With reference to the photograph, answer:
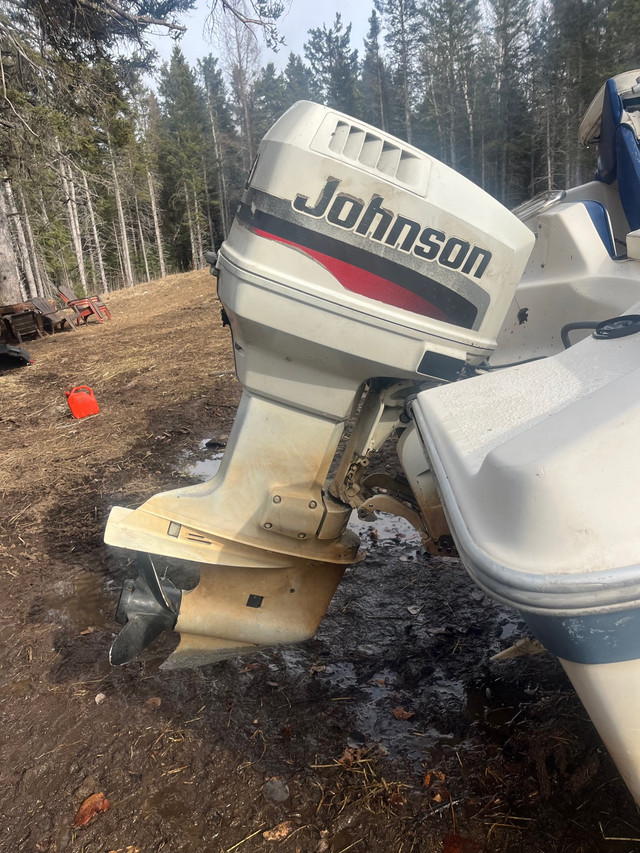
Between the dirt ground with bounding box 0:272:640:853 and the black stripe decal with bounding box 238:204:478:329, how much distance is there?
1312mm

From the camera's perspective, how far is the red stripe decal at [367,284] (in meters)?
1.75

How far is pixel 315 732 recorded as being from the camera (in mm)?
1916

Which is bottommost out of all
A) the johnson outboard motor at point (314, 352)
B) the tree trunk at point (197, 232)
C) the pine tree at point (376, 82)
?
the tree trunk at point (197, 232)

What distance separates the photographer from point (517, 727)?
1845mm

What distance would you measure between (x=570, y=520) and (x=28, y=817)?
1.79 metres

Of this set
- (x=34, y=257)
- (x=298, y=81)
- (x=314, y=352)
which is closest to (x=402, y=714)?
(x=314, y=352)

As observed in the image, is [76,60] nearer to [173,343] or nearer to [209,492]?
[173,343]

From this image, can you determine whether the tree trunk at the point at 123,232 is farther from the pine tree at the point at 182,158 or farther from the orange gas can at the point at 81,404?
the orange gas can at the point at 81,404

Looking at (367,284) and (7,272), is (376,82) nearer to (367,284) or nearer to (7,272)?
(7,272)

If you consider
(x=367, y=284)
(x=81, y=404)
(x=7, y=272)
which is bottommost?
(x=7, y=272)

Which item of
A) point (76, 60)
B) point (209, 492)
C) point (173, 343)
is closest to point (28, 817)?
point (209, 492)

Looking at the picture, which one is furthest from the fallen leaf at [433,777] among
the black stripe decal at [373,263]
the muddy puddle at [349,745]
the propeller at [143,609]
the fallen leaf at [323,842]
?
the black stripe decal at [373,263]

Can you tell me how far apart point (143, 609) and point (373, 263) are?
54.5 inches

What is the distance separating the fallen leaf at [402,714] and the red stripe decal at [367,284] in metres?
1.35
